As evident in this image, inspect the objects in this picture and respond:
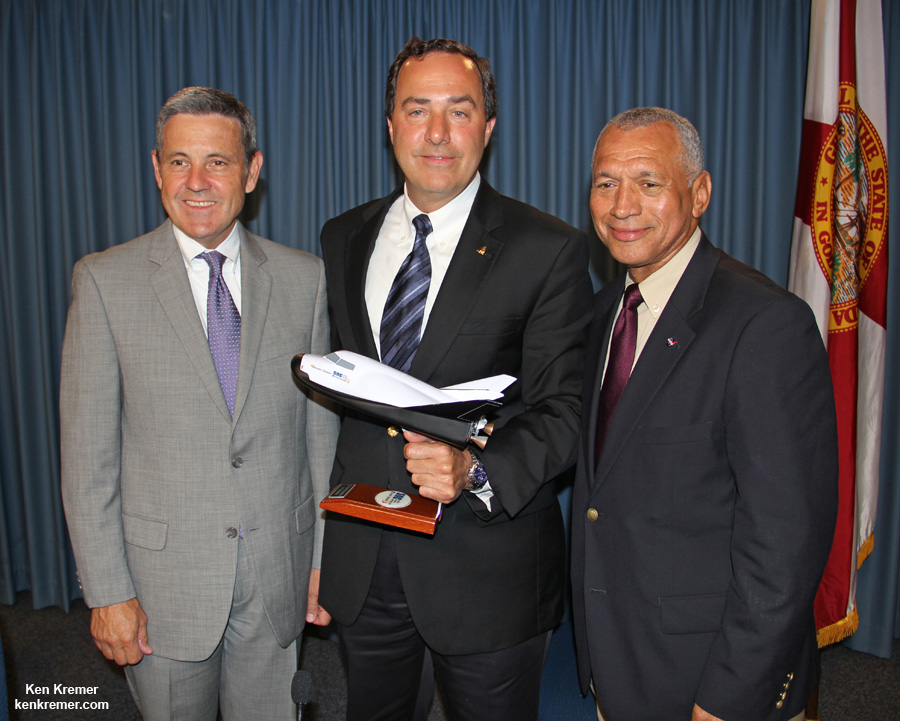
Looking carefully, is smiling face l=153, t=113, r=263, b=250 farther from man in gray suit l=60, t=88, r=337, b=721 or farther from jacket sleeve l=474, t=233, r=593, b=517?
jacket sleeve l=474, t=233, r=593, b=517

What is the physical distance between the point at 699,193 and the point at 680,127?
174 mm

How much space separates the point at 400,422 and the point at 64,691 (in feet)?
9.26

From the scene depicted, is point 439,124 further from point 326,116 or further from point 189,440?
point 326,116

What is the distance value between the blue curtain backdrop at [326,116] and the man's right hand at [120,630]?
2.22 meters

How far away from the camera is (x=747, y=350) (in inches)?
58.0

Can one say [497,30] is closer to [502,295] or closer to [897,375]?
[502,295]

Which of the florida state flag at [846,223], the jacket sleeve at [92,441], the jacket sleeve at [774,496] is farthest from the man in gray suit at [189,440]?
the florida state flag at [846,223]

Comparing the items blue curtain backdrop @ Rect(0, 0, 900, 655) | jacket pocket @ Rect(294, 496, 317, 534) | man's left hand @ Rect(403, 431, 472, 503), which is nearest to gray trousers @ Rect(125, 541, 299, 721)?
jacket pocket @ Rect(294, 496, 317, 534)

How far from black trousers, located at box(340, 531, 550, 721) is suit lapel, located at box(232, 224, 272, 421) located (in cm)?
58

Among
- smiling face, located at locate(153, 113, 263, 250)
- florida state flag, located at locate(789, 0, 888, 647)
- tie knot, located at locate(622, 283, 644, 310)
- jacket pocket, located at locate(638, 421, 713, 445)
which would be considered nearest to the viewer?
jacket pocket, located at locate(638, 421, 713, 445)

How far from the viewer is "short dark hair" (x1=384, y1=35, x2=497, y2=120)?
6.16 feet

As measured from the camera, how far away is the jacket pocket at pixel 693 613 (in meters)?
1.56

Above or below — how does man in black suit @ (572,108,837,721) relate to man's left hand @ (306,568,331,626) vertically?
above

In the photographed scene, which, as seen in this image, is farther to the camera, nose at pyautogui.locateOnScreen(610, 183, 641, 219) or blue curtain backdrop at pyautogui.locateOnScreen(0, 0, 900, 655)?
blue curtain backdrop at pyautogui.locateOnScreen(0, 0, 900, 655)
